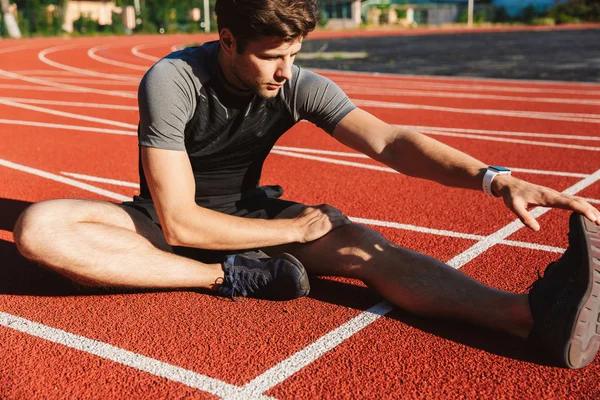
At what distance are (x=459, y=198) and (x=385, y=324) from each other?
225 cm

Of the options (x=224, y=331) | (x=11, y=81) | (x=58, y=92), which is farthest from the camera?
(x=11, y=81)

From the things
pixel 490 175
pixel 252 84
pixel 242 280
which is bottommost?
pixel 242 280

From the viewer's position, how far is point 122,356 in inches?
105

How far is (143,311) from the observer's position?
3072mm

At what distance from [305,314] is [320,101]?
103 cm

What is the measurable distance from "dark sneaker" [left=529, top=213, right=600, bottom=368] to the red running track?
120 mm

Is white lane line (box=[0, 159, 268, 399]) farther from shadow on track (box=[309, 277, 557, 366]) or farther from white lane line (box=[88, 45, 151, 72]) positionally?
white lane line (box=[88, 45, 151, 72])

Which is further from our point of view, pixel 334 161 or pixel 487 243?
pixel 334 161

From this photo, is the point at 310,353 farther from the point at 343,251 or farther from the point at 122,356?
the point at 122,356

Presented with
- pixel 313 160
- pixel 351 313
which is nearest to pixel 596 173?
pixel 313 160

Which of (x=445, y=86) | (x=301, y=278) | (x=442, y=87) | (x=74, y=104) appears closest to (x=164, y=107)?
(x=301, y=278)

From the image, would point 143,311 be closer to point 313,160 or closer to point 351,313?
point 351,313

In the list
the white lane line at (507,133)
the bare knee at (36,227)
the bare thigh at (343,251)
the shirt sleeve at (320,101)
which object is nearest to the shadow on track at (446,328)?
the bare thigh at (343,251)

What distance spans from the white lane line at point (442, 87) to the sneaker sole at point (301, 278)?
9063 millimetres
